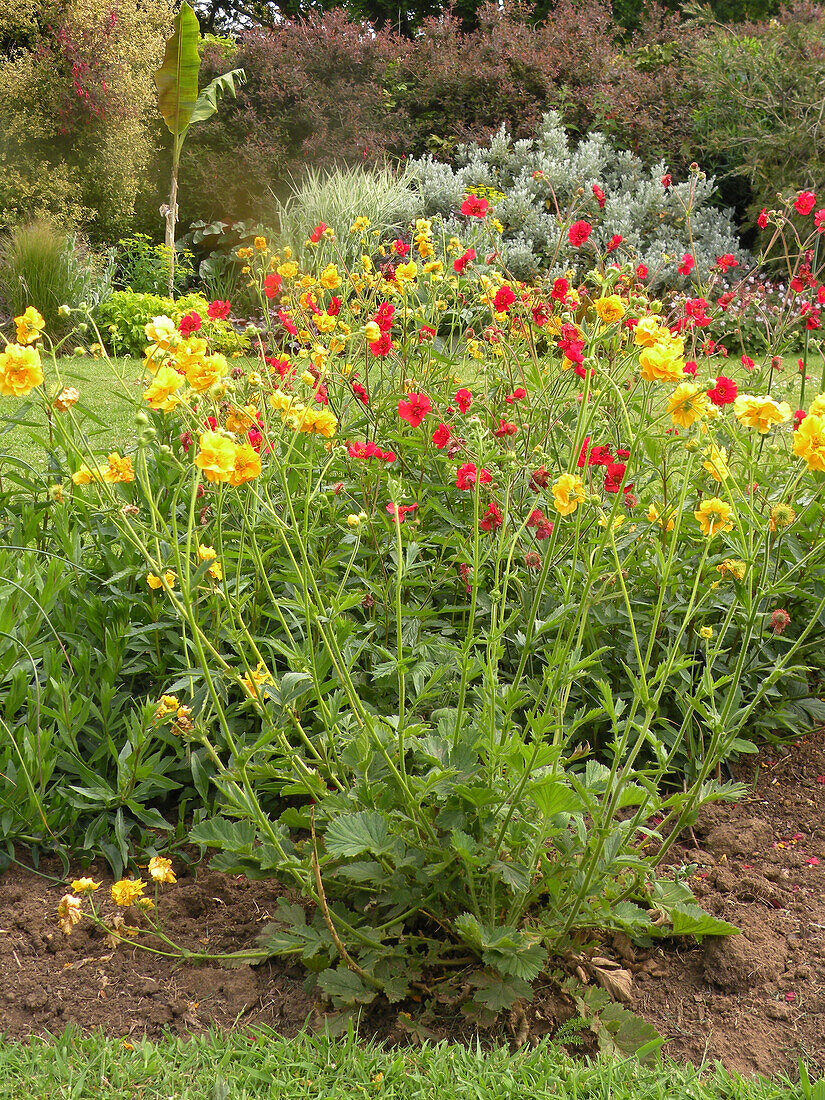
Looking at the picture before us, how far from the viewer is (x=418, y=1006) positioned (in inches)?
67.4

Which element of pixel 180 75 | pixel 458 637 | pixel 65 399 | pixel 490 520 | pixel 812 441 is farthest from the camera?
pixel 180 75

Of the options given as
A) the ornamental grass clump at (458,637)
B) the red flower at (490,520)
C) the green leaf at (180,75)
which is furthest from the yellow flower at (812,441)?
the green leaf at (180,75)

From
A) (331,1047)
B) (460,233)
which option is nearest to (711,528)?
(331,1047)

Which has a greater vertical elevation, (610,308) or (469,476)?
(610,308)

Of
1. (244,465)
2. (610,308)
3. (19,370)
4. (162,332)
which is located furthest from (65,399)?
(610,308)

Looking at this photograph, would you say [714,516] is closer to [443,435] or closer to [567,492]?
[567,492]

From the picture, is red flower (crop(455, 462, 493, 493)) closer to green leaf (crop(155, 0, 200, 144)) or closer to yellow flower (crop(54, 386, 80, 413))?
yellow flower (crop(54, 386, 80, 413))

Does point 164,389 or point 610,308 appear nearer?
point 164,389

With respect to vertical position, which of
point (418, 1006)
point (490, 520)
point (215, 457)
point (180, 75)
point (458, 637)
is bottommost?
point (418, 1006)

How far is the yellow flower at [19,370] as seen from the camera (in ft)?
4.86

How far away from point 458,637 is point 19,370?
4.55 ft

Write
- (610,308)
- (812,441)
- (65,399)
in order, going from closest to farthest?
(812,441)
(610,308)
(65,399)

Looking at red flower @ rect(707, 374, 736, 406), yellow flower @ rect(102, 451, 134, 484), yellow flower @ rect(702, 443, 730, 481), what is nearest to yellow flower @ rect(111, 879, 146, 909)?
yellow flower @ rect(102, 451, 134, 484)

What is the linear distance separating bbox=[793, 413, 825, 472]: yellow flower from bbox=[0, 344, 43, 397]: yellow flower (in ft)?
4.22
